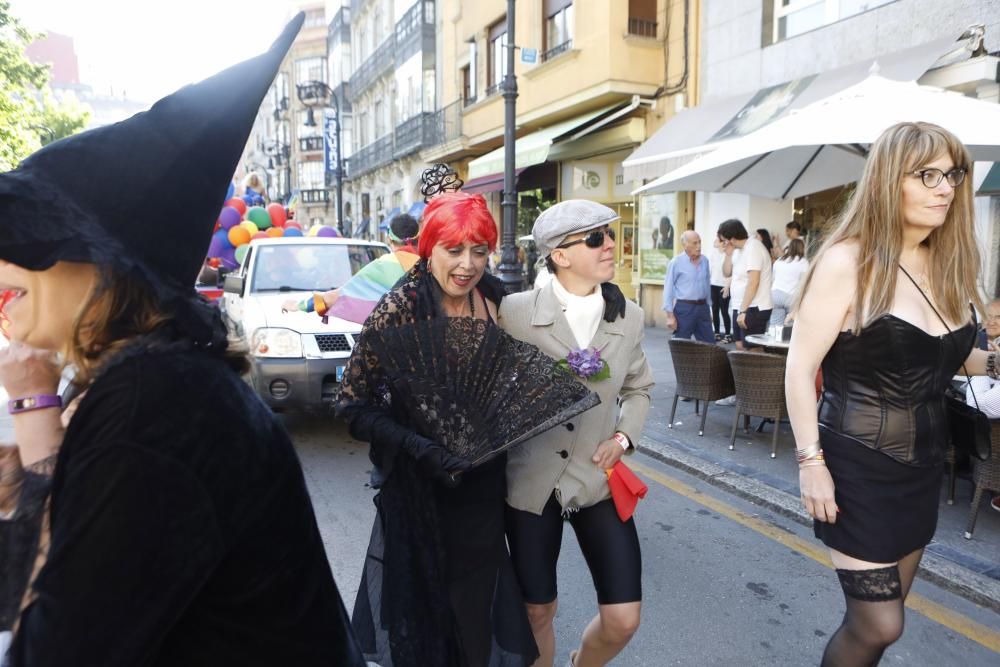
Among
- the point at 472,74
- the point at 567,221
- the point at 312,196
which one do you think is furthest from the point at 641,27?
the point at 312,196

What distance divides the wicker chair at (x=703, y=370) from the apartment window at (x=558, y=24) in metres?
11.1

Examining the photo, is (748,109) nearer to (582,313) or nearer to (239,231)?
(239,231)

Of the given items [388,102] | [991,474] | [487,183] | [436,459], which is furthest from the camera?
[388,102]

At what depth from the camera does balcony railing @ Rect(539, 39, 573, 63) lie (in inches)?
603

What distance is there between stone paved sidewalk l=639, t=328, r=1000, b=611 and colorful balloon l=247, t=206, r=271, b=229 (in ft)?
29.3

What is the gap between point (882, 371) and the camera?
6.83 feet

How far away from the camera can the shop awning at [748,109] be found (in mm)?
8243

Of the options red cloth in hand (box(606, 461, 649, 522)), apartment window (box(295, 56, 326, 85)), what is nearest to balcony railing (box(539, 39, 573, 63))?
red cloth in hand (box(606, 461, 649, 522))

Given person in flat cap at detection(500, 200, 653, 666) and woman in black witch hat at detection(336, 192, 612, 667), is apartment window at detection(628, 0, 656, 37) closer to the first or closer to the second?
person in flat cap at detection(500, 200, 653, 666)

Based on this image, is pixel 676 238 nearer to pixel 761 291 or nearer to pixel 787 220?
pixel 787 220

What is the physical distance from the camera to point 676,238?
43.7 feet

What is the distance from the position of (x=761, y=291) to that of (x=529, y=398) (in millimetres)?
6531

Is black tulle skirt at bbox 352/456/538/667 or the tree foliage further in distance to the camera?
the tree foliage

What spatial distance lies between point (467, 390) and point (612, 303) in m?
0.74
